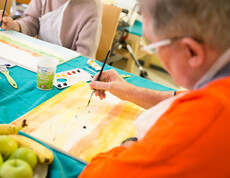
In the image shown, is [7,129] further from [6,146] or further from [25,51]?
[25,51]

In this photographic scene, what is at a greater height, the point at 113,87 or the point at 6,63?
the point at 113,87

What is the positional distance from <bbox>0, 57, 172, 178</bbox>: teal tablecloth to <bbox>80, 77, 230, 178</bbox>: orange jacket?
0.80 ft

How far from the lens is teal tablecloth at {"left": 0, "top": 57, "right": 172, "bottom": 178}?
0.63 m

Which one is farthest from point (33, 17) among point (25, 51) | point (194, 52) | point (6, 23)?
point (194, 52)

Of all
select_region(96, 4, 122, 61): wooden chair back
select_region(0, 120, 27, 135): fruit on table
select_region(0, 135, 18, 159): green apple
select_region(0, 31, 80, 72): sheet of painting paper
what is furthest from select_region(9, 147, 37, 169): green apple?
select_region(96, 4, 122, 61): wooden chair back

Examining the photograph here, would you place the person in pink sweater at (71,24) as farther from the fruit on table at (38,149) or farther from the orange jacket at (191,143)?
the orange jacket at (191,143)

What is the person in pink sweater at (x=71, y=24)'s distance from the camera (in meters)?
1.58

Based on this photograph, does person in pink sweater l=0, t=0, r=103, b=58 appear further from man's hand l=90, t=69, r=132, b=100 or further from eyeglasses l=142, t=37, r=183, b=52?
eyeglasses l=142, t=37, r=183, b=52

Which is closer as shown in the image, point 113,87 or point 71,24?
point 113,87

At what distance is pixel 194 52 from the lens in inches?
17.6

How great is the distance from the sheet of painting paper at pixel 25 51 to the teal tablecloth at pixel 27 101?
0.07 m

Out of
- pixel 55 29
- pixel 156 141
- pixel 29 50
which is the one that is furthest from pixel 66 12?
pixel 156 141

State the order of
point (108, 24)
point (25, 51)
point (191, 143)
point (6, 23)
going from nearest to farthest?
A: 1. point (191, 143)
2. point (25, 51)
3. point (6, 23)
4. point (108, 24)

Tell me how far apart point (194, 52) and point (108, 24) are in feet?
5.12
